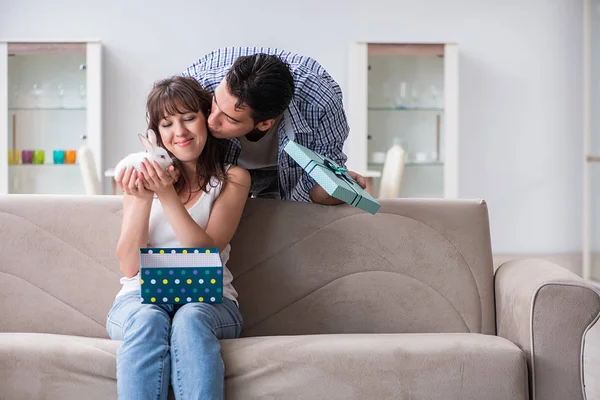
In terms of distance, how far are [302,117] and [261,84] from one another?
0.22 m

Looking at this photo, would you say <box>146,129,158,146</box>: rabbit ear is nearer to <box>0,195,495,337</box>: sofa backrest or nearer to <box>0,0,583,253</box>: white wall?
<box>0,195,495,337</box>: sofa backrest

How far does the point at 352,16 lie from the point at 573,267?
2.52 meters

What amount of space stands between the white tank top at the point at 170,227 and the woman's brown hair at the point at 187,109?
3cm

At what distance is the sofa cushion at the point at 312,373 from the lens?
165 cm

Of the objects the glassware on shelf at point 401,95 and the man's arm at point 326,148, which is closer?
the man's arm at point 326,148

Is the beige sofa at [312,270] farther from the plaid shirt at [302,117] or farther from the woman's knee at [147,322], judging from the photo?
the woman's knee at [147,322]

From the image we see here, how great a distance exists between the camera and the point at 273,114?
6.44 ft

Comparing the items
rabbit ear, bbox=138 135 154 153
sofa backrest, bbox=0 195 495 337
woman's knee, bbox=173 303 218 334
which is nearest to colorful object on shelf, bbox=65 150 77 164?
sofa backrest, bbox=0 195 495 337

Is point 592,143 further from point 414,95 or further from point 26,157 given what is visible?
point 26,157

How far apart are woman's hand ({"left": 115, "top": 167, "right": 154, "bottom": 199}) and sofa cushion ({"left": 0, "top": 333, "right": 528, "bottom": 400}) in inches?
15.5

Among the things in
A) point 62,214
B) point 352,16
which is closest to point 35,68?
point 352,16

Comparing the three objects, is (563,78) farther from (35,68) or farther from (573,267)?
(35,68)

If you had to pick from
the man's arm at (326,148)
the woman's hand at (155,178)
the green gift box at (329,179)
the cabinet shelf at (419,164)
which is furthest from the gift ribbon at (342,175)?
the cabinet shelf at (419,164)

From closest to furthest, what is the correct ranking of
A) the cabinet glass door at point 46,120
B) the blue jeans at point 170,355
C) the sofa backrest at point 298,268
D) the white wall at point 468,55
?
the blue jeans at point 170,355 → the sofa backrest at point 298,268 → the cabinet glass door at point 46,120 → the white wall at point 468,55
